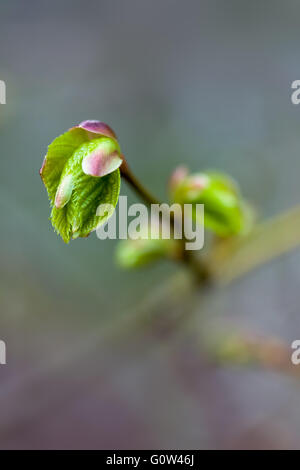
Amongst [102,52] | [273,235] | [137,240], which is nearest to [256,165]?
[273,235]

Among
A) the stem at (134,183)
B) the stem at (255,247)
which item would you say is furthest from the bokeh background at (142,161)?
the stem at (134,183)

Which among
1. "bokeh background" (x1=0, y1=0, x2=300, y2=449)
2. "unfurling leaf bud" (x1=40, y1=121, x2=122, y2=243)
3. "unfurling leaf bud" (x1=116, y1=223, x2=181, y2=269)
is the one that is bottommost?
"unfurling leaf bud" (x1=40, y1=121, x2=122, y2=243)

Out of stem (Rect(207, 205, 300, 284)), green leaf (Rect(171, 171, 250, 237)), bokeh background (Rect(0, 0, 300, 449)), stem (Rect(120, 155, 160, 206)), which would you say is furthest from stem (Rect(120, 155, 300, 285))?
bokeh background (Rect(0, 0, 300, 449))

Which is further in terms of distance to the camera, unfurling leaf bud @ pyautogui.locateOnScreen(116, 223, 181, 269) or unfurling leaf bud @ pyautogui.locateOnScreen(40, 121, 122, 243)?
unfurling leaf bud @ pyautogui.locateOnScreen(116, 223, 181, 269)

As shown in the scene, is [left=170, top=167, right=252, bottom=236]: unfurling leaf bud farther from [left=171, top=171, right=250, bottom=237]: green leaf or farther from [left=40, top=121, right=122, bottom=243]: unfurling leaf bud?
[left=40, top=121, right=122, bottom=243]: unfurling leaf bud

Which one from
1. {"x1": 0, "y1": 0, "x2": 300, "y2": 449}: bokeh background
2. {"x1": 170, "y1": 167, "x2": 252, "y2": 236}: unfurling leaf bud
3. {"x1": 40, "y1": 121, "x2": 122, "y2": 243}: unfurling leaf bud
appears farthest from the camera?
{"x1": 0, "y1": 0, "x2": 300, "y2": 449}: bokeh background

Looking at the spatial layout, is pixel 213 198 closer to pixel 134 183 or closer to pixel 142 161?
pixel 134 183
